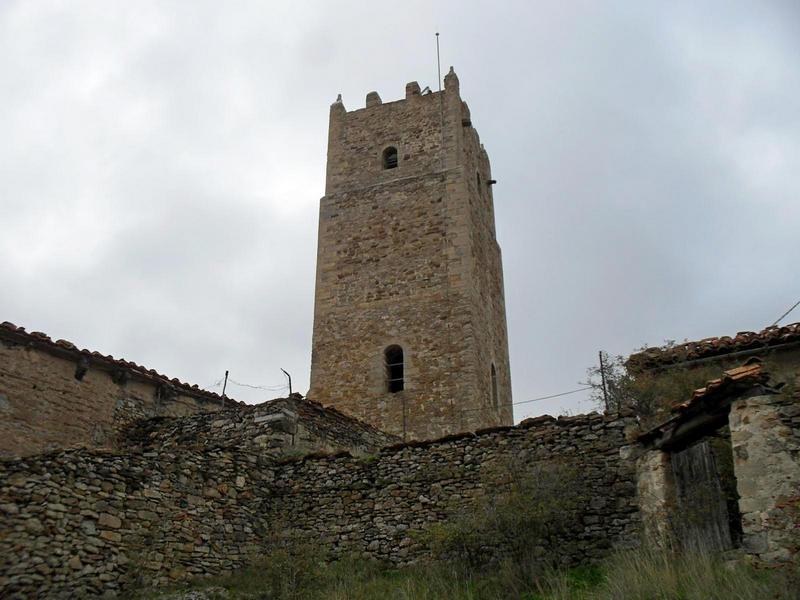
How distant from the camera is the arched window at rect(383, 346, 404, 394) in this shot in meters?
20.6

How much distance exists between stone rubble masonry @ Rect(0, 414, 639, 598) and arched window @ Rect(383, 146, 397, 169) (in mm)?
12087

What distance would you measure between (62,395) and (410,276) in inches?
379

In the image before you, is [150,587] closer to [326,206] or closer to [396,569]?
[396,569]

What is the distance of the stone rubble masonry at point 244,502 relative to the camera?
33.3 ft

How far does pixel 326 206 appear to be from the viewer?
2370 centimetres

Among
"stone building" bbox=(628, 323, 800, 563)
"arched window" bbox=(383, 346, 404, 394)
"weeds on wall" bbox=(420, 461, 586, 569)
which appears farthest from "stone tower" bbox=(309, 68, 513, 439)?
"stone building" bbox=(628, 323, 800, 563)

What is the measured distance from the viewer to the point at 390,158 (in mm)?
24094

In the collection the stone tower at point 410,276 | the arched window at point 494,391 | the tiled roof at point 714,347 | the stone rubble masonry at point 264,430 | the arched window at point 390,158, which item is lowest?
the stone rubble masonry at point 264,430

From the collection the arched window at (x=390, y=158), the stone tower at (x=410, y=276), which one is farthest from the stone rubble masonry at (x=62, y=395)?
the arched window at (x=390, y=158)

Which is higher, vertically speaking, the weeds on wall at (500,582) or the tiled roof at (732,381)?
the tiled roof at (732,381)

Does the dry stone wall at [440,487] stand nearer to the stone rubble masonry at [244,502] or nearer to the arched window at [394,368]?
the stone rubble masonry at [244,502]

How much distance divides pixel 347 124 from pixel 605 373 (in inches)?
521

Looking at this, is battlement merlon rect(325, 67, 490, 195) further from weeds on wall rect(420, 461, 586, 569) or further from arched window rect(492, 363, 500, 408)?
weeds on wall rect(420, 461, 586, 569)

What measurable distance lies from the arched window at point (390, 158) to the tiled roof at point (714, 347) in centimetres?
1181
